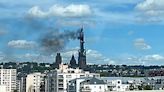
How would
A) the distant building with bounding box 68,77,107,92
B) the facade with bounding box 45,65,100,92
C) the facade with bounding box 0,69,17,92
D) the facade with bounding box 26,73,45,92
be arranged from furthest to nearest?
the facade with bounding box 0,69,17,92
the facade with bounding box 26,73,45,92
the facade with bounding box 45,65,100,92
the distant building with bounding box 68,77,107,92

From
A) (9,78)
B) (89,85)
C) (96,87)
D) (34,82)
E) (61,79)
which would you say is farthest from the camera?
(9,78)

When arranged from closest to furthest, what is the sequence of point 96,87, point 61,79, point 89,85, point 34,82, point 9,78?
point 89,85 < point 96,87 < point 61,79 < point 34,82 < point 9,78

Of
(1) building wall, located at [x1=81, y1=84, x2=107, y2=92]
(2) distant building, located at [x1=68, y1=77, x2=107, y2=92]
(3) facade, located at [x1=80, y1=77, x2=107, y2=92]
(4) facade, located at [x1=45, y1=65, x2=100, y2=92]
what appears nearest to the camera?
(1) building wall, located at [x1=81, y1=84, x2=107, y2=92]

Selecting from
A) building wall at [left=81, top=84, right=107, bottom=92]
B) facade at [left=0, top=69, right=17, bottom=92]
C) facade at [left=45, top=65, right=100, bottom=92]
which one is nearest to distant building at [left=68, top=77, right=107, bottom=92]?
building wall at [left=81, top=84, right=107, bottom=92]

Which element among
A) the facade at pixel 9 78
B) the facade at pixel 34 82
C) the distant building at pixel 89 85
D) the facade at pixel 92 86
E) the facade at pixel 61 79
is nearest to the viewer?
the facade at pixel 92 86

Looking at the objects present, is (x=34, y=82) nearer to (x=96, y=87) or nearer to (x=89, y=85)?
(x=89, y=85)

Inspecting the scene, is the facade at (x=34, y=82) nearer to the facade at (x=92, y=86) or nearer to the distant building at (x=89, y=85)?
the distant building at (x=89, y=85)

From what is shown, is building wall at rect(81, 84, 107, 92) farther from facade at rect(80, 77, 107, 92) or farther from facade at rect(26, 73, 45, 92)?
facade at rect(26, 73, 45, 92)

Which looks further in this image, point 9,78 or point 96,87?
point 9,78

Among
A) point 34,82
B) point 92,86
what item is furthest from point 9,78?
point 92,86

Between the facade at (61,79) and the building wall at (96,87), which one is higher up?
the facade at (61,79)

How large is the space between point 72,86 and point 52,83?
14.7 meters

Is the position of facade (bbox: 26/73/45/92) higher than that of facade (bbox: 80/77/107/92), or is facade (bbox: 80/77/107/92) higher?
facade (bbox: 26/73/45/92)

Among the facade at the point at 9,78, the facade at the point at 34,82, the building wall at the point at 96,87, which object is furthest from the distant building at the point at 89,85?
the facade at the point at 9,78
